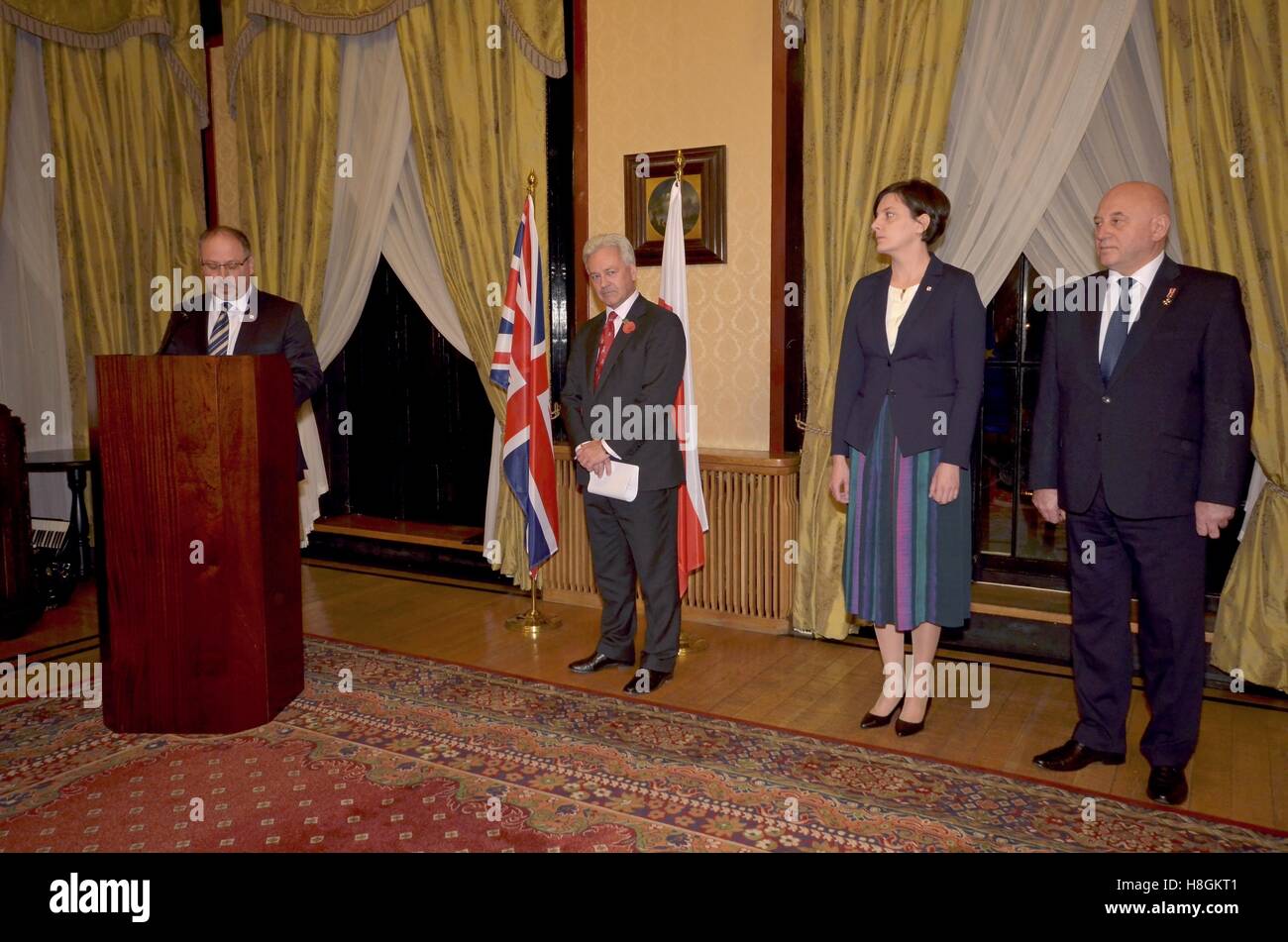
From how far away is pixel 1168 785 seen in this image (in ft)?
9.09

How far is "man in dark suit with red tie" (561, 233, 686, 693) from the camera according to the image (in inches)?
145

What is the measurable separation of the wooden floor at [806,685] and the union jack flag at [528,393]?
58cm

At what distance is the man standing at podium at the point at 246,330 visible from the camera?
136 inches

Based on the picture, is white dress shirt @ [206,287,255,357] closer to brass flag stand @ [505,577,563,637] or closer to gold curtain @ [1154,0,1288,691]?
brass flag stand @ [505,577,563,637]

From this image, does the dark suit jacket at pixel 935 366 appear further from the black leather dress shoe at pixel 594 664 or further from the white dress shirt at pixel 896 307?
the black leather dress shoe at pixel 594 664

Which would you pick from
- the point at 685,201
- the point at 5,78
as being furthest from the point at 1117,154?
the point at 5,78

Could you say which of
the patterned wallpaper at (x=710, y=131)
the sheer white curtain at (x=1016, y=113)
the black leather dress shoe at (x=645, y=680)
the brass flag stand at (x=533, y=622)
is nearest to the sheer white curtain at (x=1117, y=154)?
the sheer white curtain at (x=1016, y=113)

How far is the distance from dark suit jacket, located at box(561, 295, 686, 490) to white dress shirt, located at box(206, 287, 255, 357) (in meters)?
1.32

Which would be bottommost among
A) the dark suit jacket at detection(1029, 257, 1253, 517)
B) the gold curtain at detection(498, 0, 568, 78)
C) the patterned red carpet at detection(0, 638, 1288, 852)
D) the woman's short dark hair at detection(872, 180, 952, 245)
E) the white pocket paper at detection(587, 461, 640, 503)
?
the patterned red carpet at detection(0, 638, 1288, 852)

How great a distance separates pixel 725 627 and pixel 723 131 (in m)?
2.39

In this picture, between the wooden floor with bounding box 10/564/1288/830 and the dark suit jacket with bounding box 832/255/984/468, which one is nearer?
the wooden floor with bounding box 10/564/1288/830

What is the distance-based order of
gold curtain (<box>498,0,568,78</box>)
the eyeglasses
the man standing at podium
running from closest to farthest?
the eyeglasses, the man standing at podium, gold curtain (<box>498,0,568,78</box>)

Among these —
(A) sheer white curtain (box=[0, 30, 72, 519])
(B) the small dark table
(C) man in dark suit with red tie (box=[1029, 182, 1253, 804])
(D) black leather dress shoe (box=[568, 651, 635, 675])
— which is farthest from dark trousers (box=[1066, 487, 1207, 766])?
(A) sheer white curtain (box=[0, 30, 72, 519])

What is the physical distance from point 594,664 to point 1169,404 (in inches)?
91.4
